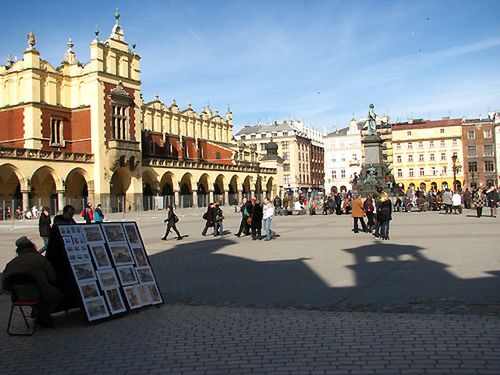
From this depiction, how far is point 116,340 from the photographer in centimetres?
680

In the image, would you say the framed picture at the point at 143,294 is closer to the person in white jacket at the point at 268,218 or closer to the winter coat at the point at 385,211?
the winter coat at the point at 385,211

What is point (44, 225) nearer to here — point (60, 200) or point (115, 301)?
point (115, 301)

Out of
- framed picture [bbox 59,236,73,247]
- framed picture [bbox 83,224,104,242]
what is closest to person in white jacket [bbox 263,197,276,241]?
framed picture [bbox 83,224,104,242]

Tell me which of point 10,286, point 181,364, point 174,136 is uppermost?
point 174,136

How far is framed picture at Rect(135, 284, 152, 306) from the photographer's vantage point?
8.33 m

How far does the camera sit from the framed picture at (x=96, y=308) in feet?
24.4

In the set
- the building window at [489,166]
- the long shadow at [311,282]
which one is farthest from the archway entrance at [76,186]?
the building window at [489,166]

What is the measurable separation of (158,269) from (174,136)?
2234 inches

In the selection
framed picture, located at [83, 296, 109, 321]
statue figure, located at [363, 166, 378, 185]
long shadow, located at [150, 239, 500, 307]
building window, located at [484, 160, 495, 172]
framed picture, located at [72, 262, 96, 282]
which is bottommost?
long shadow, located at [150, 239, 500, 307]

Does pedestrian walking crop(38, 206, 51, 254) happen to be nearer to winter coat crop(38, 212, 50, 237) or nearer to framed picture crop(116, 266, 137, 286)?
winter coat crop(38, 212, 50, 237)

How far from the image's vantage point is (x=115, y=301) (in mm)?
7891

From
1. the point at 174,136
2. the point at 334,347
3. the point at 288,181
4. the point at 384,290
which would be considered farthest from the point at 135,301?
the point at 288,181

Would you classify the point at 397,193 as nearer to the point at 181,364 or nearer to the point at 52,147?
the point at 52,147

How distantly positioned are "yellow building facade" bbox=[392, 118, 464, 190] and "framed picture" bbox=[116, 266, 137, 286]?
89.9 metres
